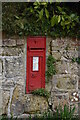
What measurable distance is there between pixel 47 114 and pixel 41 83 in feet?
1.22

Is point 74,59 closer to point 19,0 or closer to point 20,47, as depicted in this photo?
point 20,47

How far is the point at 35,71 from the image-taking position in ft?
10.4

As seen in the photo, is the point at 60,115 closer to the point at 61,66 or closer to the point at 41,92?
the point at 41,92

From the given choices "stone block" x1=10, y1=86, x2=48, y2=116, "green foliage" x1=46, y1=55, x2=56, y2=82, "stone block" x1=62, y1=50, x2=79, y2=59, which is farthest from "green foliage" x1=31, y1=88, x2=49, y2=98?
"stone block" x1=62, y1=50, x2=79, y2=59

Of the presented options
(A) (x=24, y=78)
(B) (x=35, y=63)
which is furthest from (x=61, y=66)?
(A) (x=24, y=78)

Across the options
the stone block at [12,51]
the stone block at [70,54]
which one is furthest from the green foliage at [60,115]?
the stone block at [12,51]

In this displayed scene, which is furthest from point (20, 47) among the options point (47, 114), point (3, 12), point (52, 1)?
point (47, 114)

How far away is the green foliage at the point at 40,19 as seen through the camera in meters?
3.04

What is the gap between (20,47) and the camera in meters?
3.13

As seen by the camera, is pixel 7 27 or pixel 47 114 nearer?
pixel 7 27

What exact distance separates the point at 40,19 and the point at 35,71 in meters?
0.60

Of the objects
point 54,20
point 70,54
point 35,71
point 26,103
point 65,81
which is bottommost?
point 26,103

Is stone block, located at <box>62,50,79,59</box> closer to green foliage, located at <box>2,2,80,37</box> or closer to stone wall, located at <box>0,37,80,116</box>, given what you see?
stone wall, located at <box>0,37,80,116</box>

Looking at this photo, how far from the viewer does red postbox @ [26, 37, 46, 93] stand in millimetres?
3125
